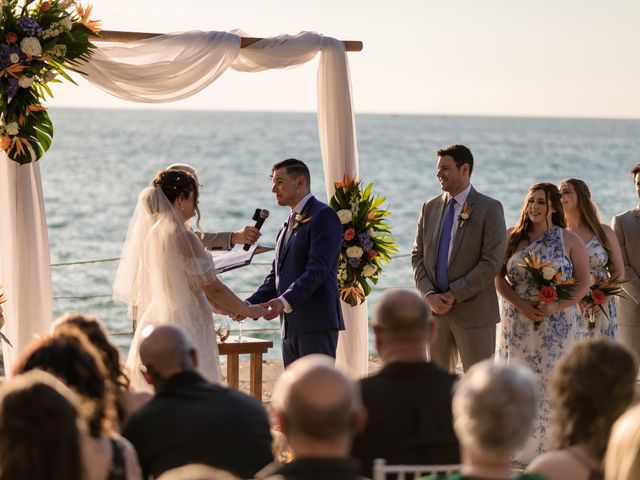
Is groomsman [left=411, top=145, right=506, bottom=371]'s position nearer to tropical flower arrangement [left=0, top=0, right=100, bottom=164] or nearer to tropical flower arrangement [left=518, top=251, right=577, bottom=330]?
tropical flower arrangement [left=518, top=251, right=577, bottom=330]

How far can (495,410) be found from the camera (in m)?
2.94

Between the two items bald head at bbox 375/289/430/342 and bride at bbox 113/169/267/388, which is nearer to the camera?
bald head at bbox 375/289/430/342

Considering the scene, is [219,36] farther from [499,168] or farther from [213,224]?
[499,168]

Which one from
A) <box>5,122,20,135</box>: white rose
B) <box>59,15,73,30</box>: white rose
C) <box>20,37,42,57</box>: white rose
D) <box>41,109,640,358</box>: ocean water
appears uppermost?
<box>59,15,73,30</box>: white rose

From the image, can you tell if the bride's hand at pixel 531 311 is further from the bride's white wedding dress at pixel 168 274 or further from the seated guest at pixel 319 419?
the seated guest at pixel 319 419

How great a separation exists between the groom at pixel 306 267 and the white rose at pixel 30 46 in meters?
1.51

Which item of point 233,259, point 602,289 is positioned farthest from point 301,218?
point 602,289

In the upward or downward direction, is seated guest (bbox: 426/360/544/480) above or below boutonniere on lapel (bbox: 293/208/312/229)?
below

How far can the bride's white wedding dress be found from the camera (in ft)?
20.0

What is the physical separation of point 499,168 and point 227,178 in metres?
16.2

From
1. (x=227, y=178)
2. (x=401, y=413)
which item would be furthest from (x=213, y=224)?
(x=401, y=413)

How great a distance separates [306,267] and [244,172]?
154 ft

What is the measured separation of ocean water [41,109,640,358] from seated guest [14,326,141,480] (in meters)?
11.4

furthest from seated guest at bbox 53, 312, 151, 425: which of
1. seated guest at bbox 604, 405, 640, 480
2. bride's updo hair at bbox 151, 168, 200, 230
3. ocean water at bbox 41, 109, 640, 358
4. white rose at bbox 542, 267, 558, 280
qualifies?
ocean water at bbox 41, 109, 640, 358
